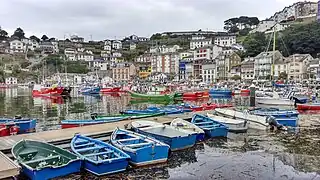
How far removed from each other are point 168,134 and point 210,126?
138 inches

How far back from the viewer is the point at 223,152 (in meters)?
15.6

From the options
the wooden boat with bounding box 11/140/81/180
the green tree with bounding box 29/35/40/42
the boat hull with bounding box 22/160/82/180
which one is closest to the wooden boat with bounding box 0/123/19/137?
the wooden boat with bounding box 11/140/81/180

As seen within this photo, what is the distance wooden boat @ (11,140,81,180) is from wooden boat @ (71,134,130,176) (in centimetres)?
47

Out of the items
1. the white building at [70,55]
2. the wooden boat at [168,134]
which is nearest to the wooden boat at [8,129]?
the wooden boat at [168,134]

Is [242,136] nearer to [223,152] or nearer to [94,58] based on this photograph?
[223,152]

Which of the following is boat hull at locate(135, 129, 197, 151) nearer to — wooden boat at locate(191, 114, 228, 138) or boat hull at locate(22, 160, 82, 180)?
wooden boat at locate(191, 114, 228, 138)

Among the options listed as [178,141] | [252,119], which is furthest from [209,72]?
[178,141]

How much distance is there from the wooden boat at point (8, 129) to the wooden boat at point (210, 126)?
1045 cm

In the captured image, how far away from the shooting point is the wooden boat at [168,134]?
49.2 ft

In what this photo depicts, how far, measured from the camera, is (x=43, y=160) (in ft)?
37.9

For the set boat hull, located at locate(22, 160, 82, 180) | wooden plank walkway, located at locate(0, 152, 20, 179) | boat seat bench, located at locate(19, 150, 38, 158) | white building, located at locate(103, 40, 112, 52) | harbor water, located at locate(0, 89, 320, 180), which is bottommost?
harbor water, located at locate(0, 89, 320, 180)

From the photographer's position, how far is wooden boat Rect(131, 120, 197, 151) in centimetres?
1500

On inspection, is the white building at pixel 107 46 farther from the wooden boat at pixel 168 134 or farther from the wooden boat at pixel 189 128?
the wooden boat at pixel 168 134

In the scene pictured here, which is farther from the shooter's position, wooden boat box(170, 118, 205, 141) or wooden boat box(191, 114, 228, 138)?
wooden boat box(191, 114, 228, 138)
